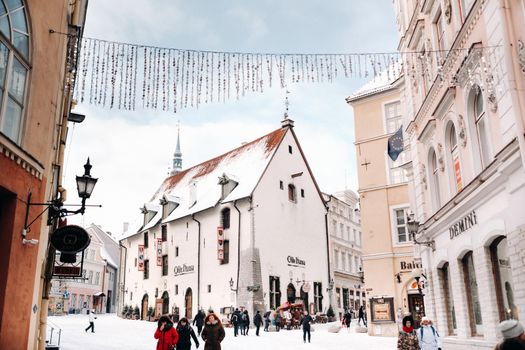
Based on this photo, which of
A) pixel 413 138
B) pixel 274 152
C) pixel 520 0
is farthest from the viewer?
pixel 274 152

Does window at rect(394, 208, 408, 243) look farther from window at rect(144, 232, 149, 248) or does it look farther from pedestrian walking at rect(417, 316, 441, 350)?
window at rect(144, 232, 149, 248)

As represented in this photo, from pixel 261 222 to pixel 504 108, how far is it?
29859 millimetres

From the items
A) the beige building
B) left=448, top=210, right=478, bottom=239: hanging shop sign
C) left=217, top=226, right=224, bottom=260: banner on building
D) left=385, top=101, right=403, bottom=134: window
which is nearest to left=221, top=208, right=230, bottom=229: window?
left=217, top=226, right=224, bottom=260: banner on building

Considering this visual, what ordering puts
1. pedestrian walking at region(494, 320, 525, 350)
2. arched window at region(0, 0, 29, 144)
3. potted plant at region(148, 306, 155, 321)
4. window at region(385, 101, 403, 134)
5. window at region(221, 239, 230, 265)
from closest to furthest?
1. pedestrian walking at region(494, 320, 525, 350)
2. arched window at region(0, 0, 29, 144)
3. window at region(385, 101, 403, 134)
4. window at region(221, 239, 230, 265)
5. potted plant at region(148, 306, 155, 321)

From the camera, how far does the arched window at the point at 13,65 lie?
9281 millimetres

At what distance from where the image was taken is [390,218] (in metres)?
26.6

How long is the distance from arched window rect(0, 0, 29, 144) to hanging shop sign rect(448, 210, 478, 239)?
31.9 ft

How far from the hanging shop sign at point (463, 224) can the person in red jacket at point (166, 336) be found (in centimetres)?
701

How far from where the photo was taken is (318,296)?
1683 inches


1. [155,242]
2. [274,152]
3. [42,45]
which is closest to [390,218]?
[274,152]

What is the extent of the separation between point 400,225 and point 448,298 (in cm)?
1124

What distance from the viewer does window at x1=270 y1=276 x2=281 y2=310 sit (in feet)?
125

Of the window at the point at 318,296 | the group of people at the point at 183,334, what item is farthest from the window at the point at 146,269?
the group of people at the point at 183,334

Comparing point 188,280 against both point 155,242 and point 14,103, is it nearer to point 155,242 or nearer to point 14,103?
point 155,242
